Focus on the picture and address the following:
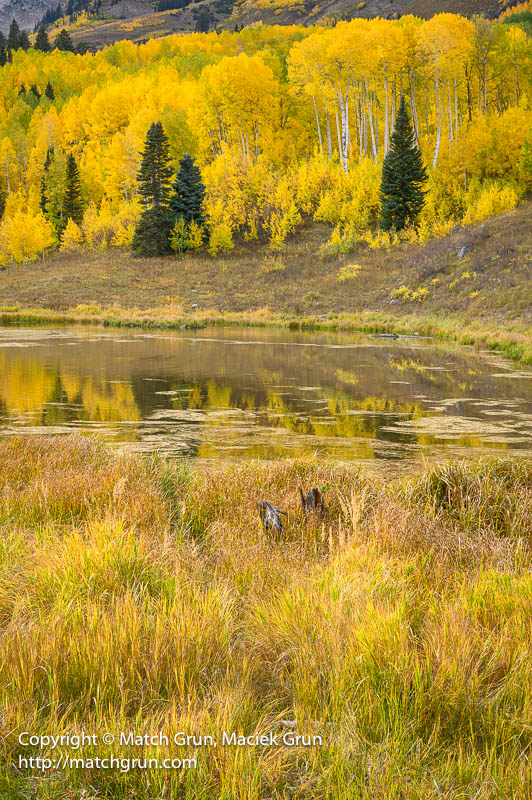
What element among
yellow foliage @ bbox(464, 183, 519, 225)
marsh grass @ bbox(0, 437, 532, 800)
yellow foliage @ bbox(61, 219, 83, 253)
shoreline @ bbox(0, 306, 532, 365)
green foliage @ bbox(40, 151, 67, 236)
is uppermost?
green foliage @ bbox(40, 151, 67, 236)

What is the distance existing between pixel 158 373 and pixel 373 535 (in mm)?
14242

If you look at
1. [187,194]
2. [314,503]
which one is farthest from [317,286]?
[314,503]

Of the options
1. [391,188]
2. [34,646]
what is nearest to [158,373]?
[34,646]

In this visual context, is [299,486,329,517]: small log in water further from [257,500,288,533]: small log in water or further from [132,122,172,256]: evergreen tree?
[132,122,172,256]: evergreen tree

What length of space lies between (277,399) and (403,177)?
124ft

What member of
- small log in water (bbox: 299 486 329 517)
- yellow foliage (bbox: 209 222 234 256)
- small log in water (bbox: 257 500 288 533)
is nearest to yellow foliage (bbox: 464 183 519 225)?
yellow foliage (bbox: 209 222 234 256)

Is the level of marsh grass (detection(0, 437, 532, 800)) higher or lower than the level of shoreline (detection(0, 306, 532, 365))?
higher

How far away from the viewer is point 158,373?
1838cm

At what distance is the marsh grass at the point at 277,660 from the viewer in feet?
7.20

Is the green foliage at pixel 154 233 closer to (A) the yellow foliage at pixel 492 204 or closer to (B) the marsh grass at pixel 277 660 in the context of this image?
(A) the yellow foliage at pixel 492 204

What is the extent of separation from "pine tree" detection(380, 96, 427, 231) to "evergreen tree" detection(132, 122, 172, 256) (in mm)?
21750

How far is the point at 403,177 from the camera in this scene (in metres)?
46.7

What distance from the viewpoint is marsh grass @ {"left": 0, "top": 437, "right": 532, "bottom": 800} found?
219 cm

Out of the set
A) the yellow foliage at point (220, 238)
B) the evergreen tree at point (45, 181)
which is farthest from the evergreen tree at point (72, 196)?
the yellow foliage at point (220, 238)
